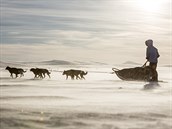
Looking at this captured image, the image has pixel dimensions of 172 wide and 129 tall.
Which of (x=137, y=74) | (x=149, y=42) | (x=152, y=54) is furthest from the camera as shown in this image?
(x=137, y=74)

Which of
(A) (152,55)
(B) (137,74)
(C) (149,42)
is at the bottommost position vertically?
(B) (137,74)

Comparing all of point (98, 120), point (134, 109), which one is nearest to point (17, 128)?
point (98, 120)

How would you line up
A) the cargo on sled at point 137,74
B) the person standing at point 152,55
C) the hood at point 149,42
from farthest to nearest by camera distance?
1. the cargo on sled at point 137,74
2. the hood at point 149,42
3. the person standing at point 152,55

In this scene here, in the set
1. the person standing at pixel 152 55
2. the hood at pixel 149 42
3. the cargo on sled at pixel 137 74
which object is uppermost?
the hood at pixel 149 42

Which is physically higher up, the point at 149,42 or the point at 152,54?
the point at 149,42

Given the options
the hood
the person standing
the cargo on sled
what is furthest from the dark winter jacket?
the cargo on sled

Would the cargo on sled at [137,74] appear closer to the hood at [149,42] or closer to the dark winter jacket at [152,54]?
the dark winter jacket at [152,54]

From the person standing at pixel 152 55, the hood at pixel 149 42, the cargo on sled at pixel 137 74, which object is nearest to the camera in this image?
the person standing at pixel 152 55

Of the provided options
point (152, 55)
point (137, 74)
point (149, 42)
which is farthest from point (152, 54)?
point (137, 74)

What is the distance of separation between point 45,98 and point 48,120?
2.92 metres

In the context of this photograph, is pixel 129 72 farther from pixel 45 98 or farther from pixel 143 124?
pixel 143 124

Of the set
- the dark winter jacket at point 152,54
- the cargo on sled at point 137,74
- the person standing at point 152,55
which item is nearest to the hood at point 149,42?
the person standing at point 152,55

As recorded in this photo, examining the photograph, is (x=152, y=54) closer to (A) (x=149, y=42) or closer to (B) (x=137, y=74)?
(A) (x=149, y=42)

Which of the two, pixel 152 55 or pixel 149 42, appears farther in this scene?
pixel 149 42
